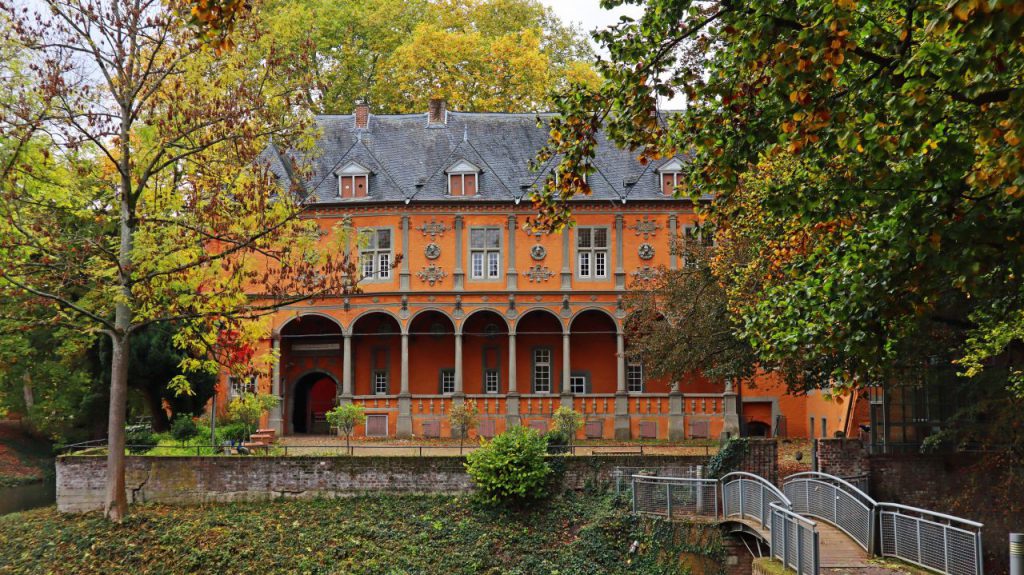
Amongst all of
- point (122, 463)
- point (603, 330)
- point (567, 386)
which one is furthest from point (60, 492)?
point (603, 330)

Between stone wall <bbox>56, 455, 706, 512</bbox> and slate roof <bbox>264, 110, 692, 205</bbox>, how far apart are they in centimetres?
1181

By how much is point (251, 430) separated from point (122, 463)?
975cm

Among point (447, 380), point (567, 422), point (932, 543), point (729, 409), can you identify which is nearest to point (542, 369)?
point (447, 380)

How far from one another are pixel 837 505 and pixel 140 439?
58.5 ft

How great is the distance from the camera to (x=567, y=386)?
31.9 metres

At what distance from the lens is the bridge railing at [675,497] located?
1903cm

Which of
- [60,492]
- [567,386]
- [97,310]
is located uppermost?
[97,310]

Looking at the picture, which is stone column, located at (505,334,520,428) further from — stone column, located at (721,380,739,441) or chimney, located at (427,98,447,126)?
chimney, located at (427,98,447,126)

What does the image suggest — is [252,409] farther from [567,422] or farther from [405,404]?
[567,422]

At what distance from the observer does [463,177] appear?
32.8m

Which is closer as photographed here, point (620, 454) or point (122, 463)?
point (122, 463)

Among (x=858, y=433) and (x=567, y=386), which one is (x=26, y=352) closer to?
(x=567, y=386)

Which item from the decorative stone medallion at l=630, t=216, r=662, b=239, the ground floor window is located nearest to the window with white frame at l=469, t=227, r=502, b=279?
the ground floor window

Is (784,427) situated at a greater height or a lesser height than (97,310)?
lesser
